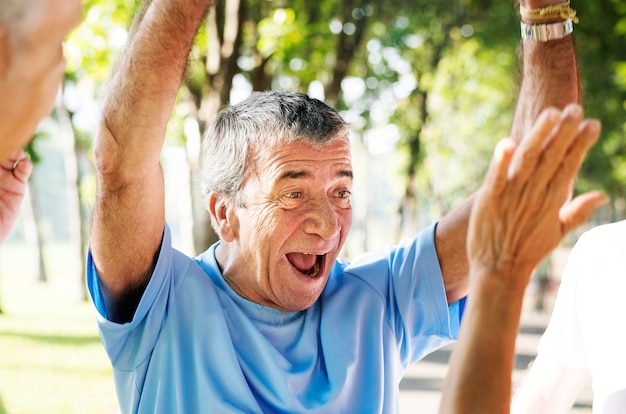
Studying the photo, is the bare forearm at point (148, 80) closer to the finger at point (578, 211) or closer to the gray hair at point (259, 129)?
the gray hair at point (259, 129)

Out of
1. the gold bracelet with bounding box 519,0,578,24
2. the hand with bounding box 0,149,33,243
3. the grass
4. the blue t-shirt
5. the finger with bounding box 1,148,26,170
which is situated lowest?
the grass

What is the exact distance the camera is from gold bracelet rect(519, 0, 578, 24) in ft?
7.16

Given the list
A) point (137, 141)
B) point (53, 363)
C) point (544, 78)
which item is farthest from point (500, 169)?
point (53, 363)

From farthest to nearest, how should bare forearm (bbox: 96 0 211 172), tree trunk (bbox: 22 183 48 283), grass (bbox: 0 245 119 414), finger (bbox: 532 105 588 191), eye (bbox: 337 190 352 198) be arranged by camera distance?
tree trunk (bbox: 22 183 48 283) < grass (bbox: 0 245 119 414) < eye (bbox: 337 190 352 198) < bare forearm (bbox: 96 0 211 172) < finger (bbox: 532 105 588 191)

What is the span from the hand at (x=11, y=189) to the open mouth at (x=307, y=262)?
811 millimetres

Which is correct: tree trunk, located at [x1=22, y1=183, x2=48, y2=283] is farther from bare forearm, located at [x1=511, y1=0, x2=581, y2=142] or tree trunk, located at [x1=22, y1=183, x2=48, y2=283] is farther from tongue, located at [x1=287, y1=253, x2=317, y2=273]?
bare forearm, located at [x1=511, y1=0, x2=581, y2=142]

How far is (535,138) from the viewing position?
4.74 ft

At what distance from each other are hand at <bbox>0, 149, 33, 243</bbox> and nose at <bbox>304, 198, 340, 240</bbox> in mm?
808

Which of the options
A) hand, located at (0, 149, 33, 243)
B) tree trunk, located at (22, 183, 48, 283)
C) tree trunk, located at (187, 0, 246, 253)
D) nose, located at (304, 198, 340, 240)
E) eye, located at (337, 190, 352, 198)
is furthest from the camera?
tree trunk, located at (22, 183, 48, 283)

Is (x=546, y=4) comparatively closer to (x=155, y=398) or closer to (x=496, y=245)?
(x=496, y=245)

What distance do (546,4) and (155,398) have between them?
1526 mm

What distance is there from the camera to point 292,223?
7.92ft

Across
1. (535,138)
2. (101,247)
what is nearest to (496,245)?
(535,138)

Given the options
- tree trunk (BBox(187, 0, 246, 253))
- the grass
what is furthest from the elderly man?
tree trunk (BBox(187, 0, 246, 253))
